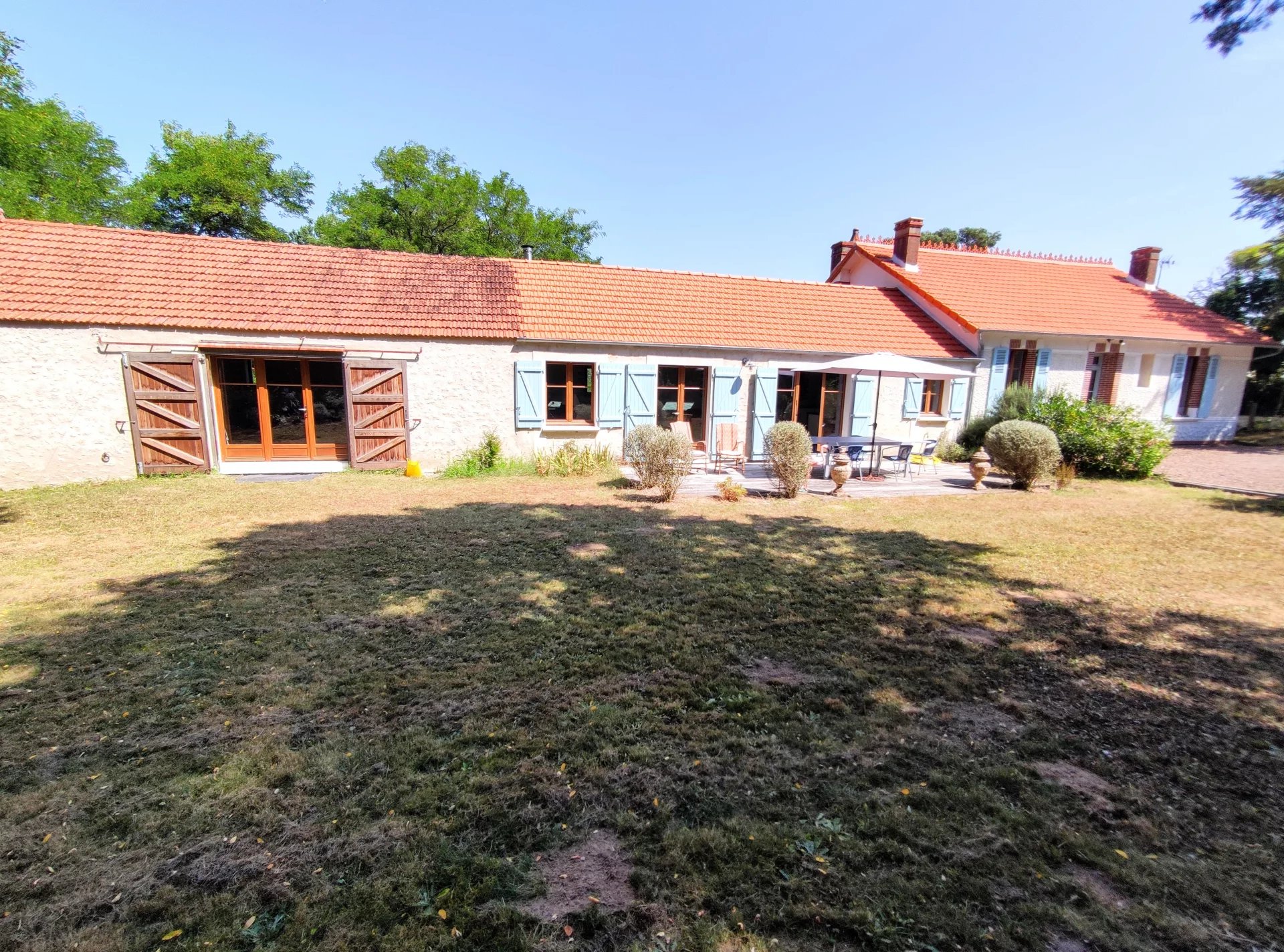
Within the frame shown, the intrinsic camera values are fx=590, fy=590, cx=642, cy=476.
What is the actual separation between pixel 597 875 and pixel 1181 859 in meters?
2.30

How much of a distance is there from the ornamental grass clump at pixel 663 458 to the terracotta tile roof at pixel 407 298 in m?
3.80

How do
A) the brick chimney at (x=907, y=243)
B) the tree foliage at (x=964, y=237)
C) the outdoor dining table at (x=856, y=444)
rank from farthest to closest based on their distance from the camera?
the tree foliage at (x=964, y=237) < the brick chimney at (x=907, y=243) < the outdoor dining table at (x=856, y=444)

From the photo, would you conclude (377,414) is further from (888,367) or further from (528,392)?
(888,367)

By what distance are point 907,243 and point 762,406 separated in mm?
8087

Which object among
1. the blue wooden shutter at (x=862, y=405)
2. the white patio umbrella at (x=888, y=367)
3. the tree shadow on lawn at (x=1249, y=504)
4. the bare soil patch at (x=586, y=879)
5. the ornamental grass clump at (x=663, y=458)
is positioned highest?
the white patio umbrella at (x=888, y=367)

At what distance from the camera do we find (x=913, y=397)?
14219mm

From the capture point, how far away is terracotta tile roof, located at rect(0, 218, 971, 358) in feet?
33.5

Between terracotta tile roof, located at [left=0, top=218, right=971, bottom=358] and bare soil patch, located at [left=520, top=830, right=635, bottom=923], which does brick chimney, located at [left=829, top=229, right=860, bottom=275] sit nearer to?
terracotta tile roof, located at [left=0, top=218, right=971, bottom=358]

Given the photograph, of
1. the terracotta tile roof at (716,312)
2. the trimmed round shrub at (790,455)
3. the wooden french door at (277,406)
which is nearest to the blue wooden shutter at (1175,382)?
the terracotta tile roof at (716,312)

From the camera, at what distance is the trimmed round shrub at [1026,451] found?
10109mm

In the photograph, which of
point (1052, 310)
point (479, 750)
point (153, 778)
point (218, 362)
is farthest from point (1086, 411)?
point (218, 362)

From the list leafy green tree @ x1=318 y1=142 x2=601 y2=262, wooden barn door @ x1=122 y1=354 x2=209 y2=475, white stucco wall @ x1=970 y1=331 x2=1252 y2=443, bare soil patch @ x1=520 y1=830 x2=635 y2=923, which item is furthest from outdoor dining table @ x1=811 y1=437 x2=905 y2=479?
leafy green tree @ x1=318 y1=142 x2=601 y2=262

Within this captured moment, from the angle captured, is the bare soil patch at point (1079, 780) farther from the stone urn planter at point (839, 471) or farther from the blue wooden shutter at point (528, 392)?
the blue wooden shutter at point (528, 392)

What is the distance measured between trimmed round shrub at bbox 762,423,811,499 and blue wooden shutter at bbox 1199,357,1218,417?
16.1 m
